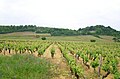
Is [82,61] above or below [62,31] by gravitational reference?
below

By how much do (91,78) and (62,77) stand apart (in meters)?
2.12

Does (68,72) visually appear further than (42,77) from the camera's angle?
Yes

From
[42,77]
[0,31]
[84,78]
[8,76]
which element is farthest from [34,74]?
[0,31]

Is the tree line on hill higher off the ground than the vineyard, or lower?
higher

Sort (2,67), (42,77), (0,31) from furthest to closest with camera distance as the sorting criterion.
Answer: (0,31), (2,67), (42,77)

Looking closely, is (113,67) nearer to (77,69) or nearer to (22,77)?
(77,69)

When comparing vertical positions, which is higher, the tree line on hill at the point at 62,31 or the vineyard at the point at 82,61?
the tree line on hill at the point at 62,31

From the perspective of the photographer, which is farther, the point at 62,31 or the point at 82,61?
the point at 62,31

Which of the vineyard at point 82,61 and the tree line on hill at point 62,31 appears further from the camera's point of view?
the tree line on hill at point 62,31

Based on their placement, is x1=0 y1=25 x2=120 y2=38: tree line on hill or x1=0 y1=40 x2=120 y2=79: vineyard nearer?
x1=0 y1=40 x2=120 y2=79: vineyard

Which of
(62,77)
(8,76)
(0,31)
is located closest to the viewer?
(8,76)

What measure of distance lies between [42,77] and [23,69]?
198 centimetres

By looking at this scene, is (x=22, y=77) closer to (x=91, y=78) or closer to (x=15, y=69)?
(x=15, y=69)

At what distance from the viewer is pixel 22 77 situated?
14.7 m
